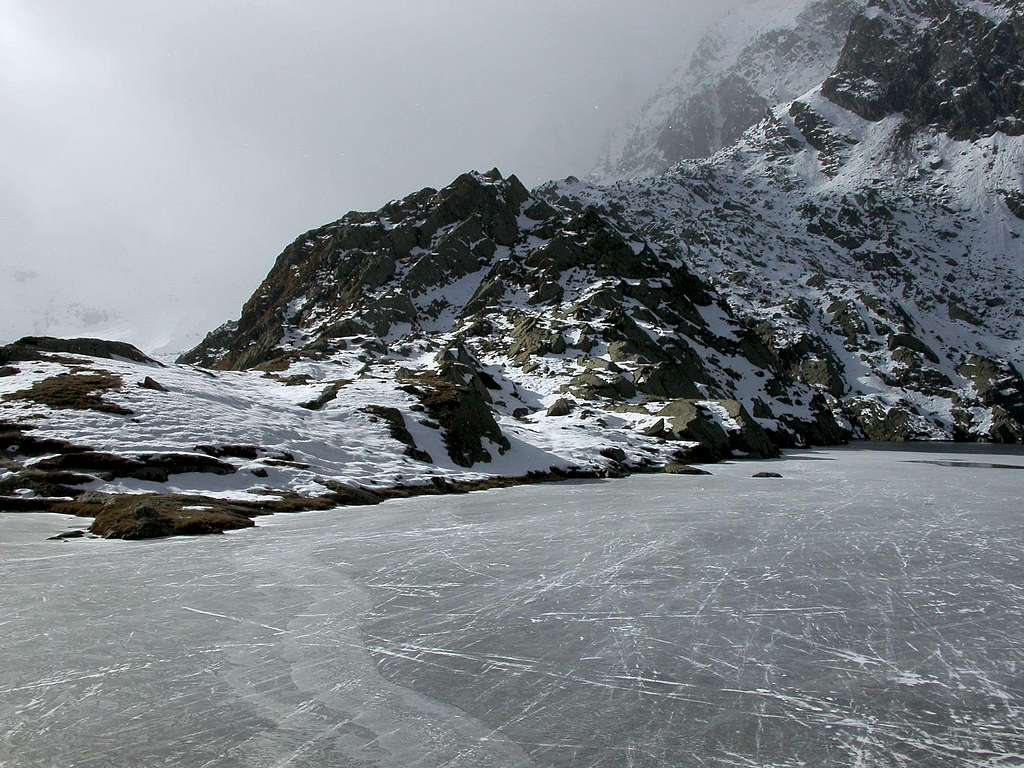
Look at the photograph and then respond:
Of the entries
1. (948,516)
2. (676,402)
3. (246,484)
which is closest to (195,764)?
(246,484)

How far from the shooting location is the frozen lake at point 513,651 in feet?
17.8

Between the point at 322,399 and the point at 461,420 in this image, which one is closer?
the point at 322,399

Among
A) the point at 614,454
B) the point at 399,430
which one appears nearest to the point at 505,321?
the point at 614,454

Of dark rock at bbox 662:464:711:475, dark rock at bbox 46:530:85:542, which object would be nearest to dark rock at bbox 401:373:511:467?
dark rock at bbox 662:464:711:475

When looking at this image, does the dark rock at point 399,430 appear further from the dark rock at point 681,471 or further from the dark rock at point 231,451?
the dark rock at point 681,471

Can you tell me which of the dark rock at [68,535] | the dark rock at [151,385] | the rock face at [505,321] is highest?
the rock face at [505,321]

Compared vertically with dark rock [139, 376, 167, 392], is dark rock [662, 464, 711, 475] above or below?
below

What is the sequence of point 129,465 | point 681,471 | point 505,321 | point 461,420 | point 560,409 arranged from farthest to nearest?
→ point 505,321, point 560,409, point 681,471, point 461,420, point 129,465

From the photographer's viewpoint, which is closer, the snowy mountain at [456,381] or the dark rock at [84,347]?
the snowy mountain at [456,381]

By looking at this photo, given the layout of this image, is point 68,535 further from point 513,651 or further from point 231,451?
point 513,651

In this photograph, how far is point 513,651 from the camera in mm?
7828

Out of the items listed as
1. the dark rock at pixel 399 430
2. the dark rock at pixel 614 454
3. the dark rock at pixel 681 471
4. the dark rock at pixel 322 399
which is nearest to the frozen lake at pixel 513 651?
the dark rock at pixel 399 430

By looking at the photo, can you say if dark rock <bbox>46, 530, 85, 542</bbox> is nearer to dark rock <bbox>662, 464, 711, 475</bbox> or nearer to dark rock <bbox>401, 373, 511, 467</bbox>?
dark rock <bbox>401, 373, 511, 467</bbox>

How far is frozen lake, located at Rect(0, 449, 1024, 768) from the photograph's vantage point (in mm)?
5422
